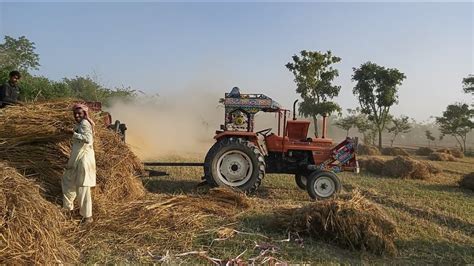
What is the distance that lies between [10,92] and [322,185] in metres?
5.69

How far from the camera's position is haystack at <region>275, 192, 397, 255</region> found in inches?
186

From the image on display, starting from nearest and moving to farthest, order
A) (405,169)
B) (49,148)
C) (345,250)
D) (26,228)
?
(26,228), (345,250), (49,148), (405,169)

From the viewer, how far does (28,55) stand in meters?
30.5

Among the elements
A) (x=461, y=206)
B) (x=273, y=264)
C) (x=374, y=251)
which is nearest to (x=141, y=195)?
(x=273, y=264)

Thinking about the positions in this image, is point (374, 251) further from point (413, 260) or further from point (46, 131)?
point (46, 131)

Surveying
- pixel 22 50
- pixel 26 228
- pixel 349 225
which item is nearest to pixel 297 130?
→ pixel 349 225

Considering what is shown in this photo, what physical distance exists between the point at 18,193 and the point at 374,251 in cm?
380

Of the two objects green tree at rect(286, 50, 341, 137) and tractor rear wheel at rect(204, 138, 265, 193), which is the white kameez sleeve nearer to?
tractor rear wheel at rect(204, 138, 265, 193)

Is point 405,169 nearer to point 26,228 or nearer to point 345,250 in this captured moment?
point 345,250

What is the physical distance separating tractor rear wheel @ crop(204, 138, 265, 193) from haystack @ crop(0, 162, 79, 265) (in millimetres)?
3750

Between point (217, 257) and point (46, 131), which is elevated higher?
point (46, 131)

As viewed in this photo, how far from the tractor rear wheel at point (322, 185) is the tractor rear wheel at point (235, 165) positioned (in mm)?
920

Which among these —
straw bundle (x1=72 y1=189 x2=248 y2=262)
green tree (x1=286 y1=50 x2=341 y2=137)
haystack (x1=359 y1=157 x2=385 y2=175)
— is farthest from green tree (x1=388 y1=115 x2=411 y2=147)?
straw bundle (x1=72 y1=189 x2=248 y2=262)

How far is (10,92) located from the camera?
6.79m
